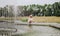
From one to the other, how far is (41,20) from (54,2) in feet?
0.68

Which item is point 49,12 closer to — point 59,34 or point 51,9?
point 51,9

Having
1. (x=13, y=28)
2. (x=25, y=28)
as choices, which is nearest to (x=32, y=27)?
(x=25, y=28)

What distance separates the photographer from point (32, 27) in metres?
1.39

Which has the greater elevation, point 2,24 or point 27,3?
point 27,3

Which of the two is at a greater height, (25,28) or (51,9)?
(51,9)

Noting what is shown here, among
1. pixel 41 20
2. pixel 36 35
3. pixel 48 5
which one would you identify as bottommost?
pixel 36 35

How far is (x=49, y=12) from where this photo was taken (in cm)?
141

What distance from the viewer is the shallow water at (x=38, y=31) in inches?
53.7

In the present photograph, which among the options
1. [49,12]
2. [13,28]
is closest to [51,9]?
[49,12]

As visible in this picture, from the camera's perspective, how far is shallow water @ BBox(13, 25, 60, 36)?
4.48ft

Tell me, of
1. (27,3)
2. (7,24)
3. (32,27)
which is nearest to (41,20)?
(32,27)

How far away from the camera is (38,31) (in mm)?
1376

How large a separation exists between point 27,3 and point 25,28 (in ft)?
0.76

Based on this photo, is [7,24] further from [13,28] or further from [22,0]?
[22,0]
